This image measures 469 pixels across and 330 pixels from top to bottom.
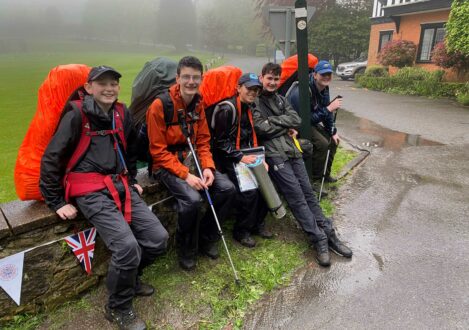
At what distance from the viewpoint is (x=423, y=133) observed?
9.33m

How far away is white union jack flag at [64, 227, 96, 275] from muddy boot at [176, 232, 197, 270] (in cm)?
80

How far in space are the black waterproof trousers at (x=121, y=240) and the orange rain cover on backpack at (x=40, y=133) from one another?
1.47 feet

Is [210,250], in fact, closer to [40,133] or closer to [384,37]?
[40,133]

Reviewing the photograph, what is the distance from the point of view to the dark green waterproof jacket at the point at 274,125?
4141mm

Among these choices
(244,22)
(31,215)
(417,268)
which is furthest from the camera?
A: (244,22)

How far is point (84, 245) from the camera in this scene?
10.3 ft

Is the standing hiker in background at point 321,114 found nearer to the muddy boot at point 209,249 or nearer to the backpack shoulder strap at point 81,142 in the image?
the muddy boot at point 209,249

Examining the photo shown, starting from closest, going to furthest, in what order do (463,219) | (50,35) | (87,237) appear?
(87,237), (463,219), (50,35)

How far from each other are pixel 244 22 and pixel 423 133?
82439 millimetres

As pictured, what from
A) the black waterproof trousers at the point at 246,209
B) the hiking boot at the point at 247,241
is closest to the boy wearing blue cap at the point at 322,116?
the black waterproof trousers at the point at 246,209

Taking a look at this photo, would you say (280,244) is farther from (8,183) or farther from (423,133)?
(423,133)

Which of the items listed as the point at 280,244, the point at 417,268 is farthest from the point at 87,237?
the point at 417,268

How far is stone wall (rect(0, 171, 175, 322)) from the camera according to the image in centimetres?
281

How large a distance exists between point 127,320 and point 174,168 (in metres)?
1.35
